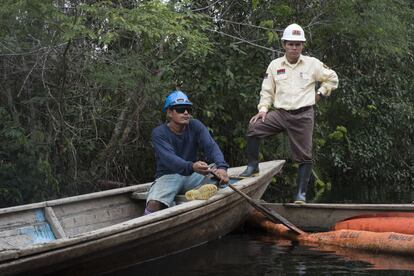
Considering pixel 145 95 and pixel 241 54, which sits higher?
pixel 241 54

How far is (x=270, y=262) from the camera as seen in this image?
5.30 m

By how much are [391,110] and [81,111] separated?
6.30m

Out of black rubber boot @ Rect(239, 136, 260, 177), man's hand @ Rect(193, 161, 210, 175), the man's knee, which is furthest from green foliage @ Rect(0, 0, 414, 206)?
the man's knee

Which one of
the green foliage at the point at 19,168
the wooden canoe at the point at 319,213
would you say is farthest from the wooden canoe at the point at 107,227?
the green foliage at the point at 19,168

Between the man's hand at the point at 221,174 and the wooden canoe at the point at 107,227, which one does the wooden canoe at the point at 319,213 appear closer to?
the wooden canoe at the point at 107,227

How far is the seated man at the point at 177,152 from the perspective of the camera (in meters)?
5.70

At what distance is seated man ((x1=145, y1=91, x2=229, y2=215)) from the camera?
5.70 metres

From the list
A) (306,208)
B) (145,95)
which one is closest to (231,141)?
(145,95)

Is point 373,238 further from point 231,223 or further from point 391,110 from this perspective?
point 391,110

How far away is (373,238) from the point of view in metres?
5.48

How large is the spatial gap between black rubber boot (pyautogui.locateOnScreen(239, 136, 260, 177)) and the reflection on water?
35.7 inches

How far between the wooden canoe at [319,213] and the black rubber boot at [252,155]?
408 mm

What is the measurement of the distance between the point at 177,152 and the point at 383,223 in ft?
6.46

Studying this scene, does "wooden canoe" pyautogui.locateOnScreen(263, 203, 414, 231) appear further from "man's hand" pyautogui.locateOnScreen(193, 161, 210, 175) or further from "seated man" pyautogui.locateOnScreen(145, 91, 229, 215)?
"man's hand" pyautogui.locateOnScreen(193, 161, 210, 175)
